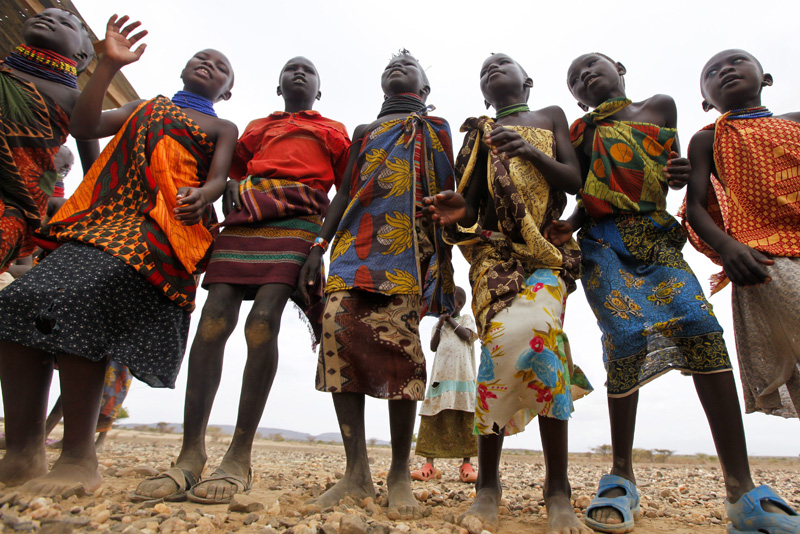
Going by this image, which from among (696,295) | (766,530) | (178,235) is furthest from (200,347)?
(766,530)

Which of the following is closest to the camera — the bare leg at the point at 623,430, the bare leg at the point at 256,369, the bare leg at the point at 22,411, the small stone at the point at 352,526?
the small stone at the point at 352,526

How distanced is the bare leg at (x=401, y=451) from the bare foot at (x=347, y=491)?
115mm

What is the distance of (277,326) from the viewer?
2828mm

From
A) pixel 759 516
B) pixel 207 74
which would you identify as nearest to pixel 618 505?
pixel 759 516

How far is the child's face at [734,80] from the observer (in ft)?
9.97

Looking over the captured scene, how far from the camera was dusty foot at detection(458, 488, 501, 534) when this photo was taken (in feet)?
6.93

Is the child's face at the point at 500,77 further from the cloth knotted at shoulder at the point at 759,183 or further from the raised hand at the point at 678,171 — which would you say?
the cloth knotted at shoulder at the point at 759,183

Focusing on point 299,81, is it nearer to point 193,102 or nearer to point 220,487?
point 193,102

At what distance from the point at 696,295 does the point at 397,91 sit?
86.5 inches

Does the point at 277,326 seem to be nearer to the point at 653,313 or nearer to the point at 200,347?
the point at 200,347

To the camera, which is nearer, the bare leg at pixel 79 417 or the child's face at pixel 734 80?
the bare leg at pixel 79 417

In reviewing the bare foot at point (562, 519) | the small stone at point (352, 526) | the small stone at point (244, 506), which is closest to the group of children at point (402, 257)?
the bare foot at point (562, 519)

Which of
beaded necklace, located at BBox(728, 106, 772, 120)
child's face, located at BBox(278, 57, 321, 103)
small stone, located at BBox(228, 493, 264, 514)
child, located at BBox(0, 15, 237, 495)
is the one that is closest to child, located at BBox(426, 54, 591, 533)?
small stone, located at BBox(228, 493, 264, 514)

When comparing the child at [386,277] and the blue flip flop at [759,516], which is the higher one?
the child at [386,277]
